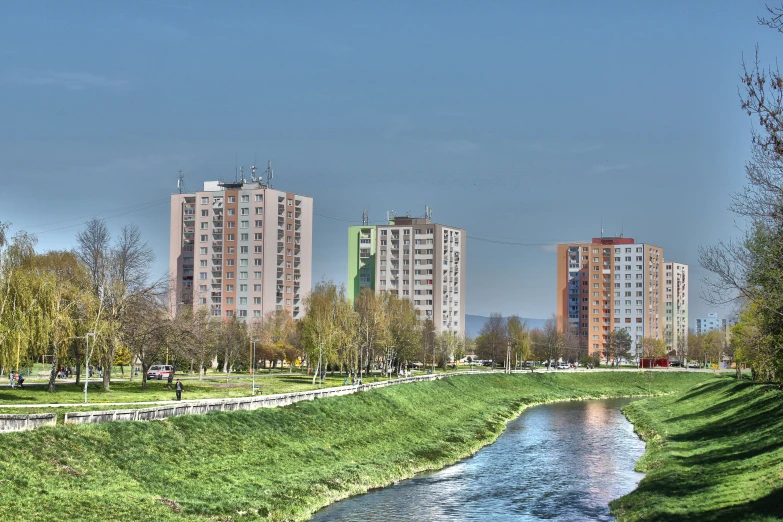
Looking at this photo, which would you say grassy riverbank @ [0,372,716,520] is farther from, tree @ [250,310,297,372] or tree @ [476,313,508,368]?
tree @ [476,313,508,368]

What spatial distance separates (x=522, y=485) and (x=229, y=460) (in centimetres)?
1632

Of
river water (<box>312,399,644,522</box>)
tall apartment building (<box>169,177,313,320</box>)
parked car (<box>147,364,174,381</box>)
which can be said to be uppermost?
tall apartment building (<box>169,177,313,320</box>)

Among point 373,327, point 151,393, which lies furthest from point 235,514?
point 373,327

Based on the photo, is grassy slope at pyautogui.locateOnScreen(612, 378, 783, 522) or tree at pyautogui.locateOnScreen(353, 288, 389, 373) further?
tree at pyautogui.locateOnScreen(353, 288, 389, 373)

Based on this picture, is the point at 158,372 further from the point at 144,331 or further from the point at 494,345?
the point at 494,345

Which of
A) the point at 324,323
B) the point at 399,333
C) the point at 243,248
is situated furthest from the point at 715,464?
the point at 243,248

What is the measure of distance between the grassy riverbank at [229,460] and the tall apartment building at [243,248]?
11534cm

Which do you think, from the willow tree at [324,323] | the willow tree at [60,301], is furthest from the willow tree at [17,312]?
the willow tree at [324,323]

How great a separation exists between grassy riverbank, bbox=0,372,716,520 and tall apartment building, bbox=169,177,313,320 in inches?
4541

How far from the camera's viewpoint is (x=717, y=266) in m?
37.0

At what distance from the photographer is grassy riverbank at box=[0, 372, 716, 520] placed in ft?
107

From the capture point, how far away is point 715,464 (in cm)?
4628

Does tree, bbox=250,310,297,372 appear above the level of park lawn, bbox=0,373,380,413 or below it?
above

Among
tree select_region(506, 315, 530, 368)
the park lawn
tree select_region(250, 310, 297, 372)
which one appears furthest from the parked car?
tree select_region(506, 315, 530, 368)
